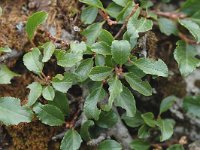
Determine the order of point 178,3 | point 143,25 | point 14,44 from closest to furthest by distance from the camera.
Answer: point 143,25, point 14,44, point 178,3

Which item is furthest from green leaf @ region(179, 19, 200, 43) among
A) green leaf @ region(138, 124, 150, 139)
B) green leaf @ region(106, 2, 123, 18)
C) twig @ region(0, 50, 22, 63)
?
twig @ region(0, 50, 22, 63)

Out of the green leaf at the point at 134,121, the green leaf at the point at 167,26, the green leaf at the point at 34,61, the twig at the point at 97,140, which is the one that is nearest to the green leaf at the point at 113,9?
the green leaf at the point at 167,26

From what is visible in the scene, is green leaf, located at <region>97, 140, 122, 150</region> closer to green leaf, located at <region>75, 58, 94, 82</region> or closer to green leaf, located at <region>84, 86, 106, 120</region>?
green leaf, located at <region>84, 86, 106, 120</region>

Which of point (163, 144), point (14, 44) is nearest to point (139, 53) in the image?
point (163, 144)

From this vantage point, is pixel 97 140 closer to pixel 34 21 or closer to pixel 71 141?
pixel 71 141

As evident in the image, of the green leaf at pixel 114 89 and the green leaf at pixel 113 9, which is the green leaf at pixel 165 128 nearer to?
the green leaf at pixel 114 89

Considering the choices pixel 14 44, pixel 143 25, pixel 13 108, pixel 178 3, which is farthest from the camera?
pixel 178 3

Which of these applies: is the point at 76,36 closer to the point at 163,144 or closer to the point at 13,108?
the point at 13,108
